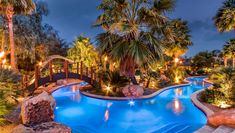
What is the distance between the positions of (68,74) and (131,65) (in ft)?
11.7

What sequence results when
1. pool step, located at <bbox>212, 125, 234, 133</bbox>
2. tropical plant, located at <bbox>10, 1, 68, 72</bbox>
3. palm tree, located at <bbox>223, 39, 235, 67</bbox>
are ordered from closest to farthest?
pool step, located at <bbox>212, 125, 234, 133</bbox> → tropical plant, located at <bbox>10, 1, 68, 72</bbox> → palm tree, located at <bbox>223, 39, 235, 67</bbox>

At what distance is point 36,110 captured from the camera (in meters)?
5.76

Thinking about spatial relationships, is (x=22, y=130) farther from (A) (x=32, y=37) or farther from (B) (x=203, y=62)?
(B) (x=203, y=62)

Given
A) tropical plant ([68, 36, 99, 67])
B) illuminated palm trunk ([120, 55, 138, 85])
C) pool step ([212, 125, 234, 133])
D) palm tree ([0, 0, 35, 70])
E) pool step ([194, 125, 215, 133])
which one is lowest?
pool step ([194, 125, 215, 133])

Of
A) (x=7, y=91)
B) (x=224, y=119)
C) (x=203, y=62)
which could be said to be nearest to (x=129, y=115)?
(x=224, y=119)

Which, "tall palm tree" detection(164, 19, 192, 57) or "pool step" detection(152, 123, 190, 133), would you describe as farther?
"tall palm tree" detection(164, 19, 192, 57)

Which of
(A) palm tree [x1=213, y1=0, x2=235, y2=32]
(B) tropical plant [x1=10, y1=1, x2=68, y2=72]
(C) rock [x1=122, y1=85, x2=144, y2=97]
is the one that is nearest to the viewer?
(C) rock [x1=122, y1=85, x2=144, y2=97]

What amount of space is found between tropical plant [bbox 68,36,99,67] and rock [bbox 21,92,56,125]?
12.4 meters

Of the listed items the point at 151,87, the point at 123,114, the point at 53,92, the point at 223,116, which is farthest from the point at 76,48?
the point at 223,116

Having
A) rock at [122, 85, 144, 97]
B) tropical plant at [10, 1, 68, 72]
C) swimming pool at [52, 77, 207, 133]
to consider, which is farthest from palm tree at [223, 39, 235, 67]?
tropical plant at [10, 1, 68, 72]

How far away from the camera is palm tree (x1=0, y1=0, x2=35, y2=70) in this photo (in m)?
11.1

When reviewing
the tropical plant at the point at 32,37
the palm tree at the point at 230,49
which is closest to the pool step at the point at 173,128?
the tropical plant at the point at 32,37

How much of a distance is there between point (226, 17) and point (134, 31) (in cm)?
1120

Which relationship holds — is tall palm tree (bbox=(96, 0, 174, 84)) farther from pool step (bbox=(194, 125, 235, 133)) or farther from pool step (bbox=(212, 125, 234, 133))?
pool step (bbox=(212, 125, 234, 133))
